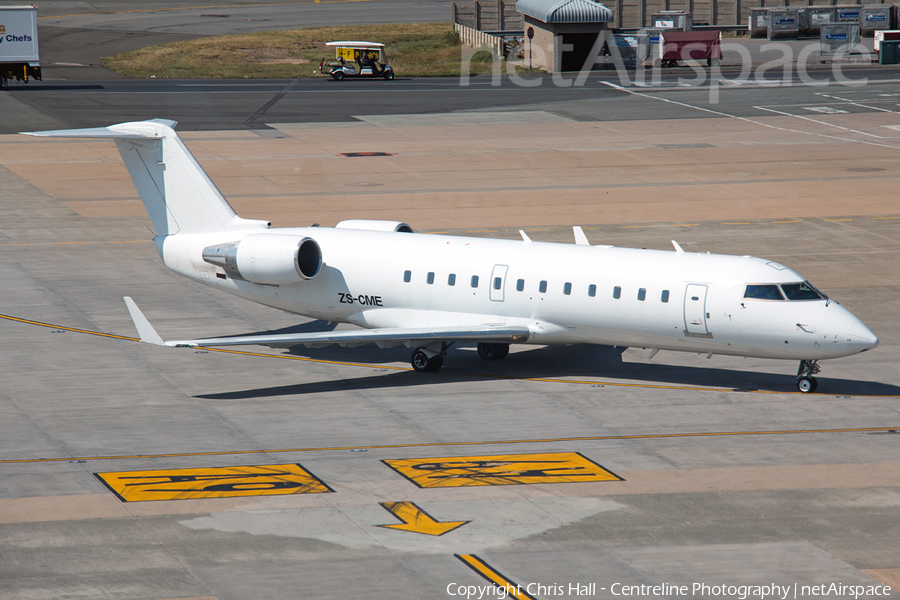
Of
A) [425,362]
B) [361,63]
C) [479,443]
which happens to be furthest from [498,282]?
[361,63]

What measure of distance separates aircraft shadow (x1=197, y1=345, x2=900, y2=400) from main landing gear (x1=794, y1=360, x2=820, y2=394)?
377mm

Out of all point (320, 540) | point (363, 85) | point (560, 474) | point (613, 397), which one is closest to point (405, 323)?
point (613, 397)

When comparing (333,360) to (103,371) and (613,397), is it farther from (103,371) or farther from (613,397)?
(613,397)

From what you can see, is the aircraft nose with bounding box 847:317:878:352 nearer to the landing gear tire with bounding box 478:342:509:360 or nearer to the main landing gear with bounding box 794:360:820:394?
the main landing gear with bounding box 794:360:820:394

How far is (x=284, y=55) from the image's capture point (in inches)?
3639

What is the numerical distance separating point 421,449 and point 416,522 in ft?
11.7

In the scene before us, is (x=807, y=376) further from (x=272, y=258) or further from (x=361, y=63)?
(x=361, y=63)

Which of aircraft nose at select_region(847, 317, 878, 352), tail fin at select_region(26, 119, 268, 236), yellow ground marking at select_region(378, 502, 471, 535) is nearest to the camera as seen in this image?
yellow ground marking at select_region(378, 502, 471, 535)

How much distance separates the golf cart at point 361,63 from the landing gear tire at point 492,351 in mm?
57127

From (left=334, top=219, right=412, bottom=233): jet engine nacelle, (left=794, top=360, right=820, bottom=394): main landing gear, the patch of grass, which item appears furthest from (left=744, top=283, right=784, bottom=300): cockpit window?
the patch of grass

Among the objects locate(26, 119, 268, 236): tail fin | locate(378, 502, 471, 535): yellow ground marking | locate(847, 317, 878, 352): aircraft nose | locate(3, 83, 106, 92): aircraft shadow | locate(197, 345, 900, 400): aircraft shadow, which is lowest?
locate(378, 502, 471, 535): yellow ground marking

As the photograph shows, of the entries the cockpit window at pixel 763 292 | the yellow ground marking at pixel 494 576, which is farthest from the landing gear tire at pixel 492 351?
the yellow ground marking at pixel 494 576

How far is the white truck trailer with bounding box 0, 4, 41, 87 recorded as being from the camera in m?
74.9

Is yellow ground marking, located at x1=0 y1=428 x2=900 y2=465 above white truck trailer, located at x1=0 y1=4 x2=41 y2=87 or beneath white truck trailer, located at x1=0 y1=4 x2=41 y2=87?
beneath
